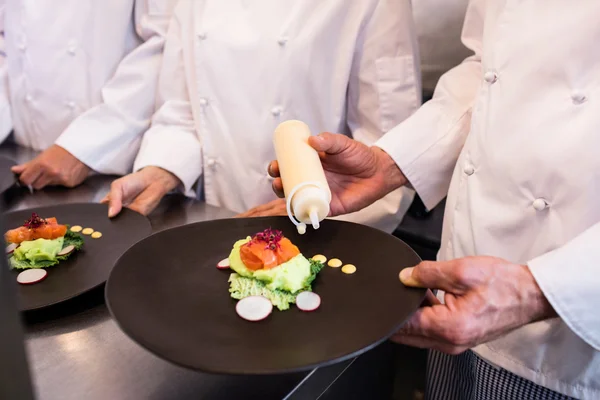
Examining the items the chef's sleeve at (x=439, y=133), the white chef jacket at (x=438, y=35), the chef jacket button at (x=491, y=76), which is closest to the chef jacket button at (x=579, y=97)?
the chef jacket button at (x=491, y=76)

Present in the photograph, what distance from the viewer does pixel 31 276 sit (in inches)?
34.8

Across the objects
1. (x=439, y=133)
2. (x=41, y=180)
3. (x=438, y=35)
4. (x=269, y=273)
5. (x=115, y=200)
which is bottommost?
(x=41, y=180)

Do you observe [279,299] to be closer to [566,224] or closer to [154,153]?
[566,224]

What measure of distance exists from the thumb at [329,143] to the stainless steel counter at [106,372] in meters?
0.40

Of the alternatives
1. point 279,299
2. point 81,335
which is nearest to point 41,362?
point 81,335

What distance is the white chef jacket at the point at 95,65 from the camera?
158 cm

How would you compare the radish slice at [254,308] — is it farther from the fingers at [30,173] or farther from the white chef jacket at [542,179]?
the fingers at [30,173]

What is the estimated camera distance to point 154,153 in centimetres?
141

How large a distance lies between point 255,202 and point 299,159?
0.55 meters

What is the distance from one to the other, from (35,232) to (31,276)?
0.38 feet

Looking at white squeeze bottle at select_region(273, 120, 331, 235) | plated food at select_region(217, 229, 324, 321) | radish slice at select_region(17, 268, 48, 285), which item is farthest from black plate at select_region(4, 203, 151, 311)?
white squeeze bottle at select_region(273, 120, 331, 235)

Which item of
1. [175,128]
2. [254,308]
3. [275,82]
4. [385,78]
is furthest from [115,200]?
[385,78]

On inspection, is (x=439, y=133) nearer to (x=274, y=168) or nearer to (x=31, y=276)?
(x=274, y=168)

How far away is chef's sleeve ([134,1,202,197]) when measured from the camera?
1.41 m
